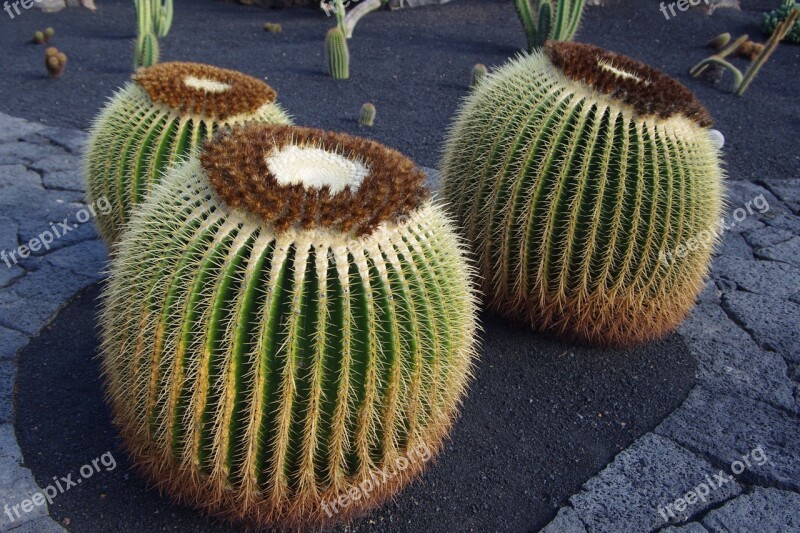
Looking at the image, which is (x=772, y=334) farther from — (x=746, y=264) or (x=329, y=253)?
(x=329, y=253)

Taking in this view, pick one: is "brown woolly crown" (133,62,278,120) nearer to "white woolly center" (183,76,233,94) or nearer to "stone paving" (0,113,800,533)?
"white woolly center" (183,76,233,94)

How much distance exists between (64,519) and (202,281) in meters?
1.07

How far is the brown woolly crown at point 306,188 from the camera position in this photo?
195 centimetres

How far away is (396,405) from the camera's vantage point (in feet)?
7.10

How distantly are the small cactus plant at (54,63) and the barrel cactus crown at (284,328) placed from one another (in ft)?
17.1

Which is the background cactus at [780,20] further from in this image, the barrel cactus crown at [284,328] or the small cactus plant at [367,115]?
the barrel cactus crown at [284,328]

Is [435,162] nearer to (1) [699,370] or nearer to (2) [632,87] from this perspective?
(2) [632,87]

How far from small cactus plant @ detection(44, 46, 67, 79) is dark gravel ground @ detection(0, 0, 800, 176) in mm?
80

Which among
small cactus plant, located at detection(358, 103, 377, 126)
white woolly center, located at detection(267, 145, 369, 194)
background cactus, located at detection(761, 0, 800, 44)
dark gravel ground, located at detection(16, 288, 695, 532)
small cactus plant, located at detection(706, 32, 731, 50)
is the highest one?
white woolly center, located at detection(267, 145, 369, 194)

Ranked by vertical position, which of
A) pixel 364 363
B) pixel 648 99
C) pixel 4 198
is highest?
pixel 648 99

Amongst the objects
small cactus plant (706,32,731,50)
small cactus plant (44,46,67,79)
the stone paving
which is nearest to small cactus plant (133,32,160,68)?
small cactus plant (44,46,67,79)

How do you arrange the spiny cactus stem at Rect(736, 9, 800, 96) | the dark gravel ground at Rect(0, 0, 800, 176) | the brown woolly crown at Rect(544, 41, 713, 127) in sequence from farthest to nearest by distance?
1. the spiny cactus stem at Rect(736, 9, 800, 96)
2. the dark gravel ground at Rect(0, 0, 800, 176)
3. the brown woolly crown at Rect(544, 41, 713, 127)

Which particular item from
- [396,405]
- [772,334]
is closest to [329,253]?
[396,405]

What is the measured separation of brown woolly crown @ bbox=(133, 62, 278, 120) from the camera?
3074 millimetres
